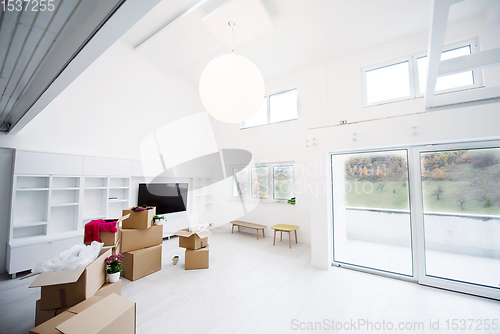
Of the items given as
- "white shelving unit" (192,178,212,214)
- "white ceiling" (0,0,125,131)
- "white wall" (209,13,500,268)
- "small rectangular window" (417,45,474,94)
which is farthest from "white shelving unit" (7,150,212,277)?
"small rectangular window" (417,45,474,94)

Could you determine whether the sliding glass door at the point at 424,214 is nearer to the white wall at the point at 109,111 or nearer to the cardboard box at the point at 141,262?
the cardboard box at the point at 141,262

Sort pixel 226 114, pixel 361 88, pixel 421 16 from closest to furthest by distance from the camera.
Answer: pixel 226 114
pixel 421 16
pixel 361 88

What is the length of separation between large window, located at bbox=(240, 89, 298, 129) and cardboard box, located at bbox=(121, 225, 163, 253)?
13.0 feet

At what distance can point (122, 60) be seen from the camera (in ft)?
15.3

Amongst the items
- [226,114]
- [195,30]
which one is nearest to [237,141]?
[195,30]

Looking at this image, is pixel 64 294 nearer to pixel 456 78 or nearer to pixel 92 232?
pixel 92 232

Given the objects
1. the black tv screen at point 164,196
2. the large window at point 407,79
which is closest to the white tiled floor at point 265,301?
the black tv screen at point 164,196

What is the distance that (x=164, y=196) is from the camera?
527 centimetres

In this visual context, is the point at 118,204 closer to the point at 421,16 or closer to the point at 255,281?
the point at 255,281

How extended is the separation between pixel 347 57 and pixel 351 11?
1.15m

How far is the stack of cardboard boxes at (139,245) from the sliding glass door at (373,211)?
313 cm

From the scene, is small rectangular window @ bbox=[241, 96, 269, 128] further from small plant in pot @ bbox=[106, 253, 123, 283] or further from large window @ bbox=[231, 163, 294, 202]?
small plant in pot @ bbox=[106, 253, 123, 283]

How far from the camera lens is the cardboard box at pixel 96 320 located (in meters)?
1.41

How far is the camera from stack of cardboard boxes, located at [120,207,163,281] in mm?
3111
